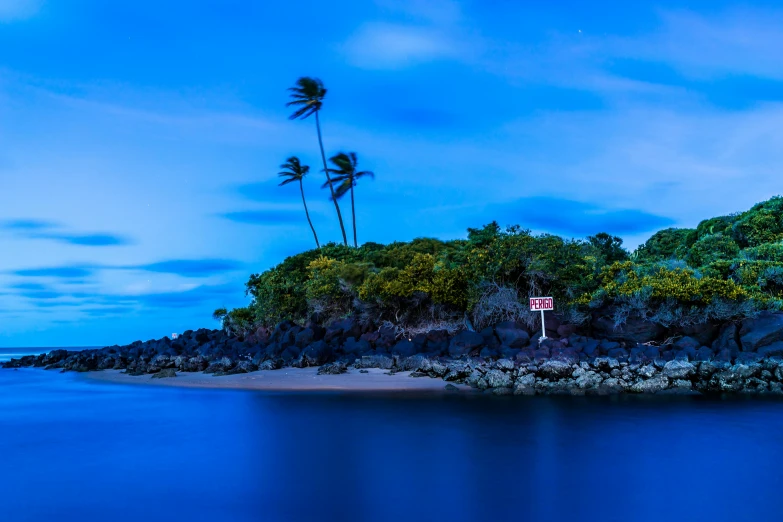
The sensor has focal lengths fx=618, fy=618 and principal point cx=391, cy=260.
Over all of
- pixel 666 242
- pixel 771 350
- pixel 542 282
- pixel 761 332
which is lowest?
pixel 771 350

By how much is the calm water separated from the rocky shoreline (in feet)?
3.30

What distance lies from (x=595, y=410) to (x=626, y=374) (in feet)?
8.00

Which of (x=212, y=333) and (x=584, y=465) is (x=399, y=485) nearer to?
(x=584, y=465)

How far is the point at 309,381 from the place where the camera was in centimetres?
1540

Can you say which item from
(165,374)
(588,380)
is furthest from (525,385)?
(165,374)

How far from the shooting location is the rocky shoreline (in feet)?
44.4

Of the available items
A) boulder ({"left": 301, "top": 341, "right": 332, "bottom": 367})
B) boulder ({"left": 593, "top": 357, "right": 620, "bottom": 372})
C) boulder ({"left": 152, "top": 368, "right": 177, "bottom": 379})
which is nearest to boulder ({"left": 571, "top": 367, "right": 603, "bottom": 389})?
boulder ({"left": 593, "top": 357, "right": 620, "bottom": 372})

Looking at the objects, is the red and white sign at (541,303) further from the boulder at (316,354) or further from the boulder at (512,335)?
the boulder at (316,354)

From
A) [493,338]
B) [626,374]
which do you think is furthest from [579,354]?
[493,338]

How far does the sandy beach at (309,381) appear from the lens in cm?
1439

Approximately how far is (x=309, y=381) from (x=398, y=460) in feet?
23.4

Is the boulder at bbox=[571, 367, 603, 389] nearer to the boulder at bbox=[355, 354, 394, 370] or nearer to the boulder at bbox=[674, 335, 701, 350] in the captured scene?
the boulder at bbox=[674, 335, 701, 350]

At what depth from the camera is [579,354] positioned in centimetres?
1505

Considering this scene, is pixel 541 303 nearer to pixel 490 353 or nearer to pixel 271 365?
pixel 490 353
